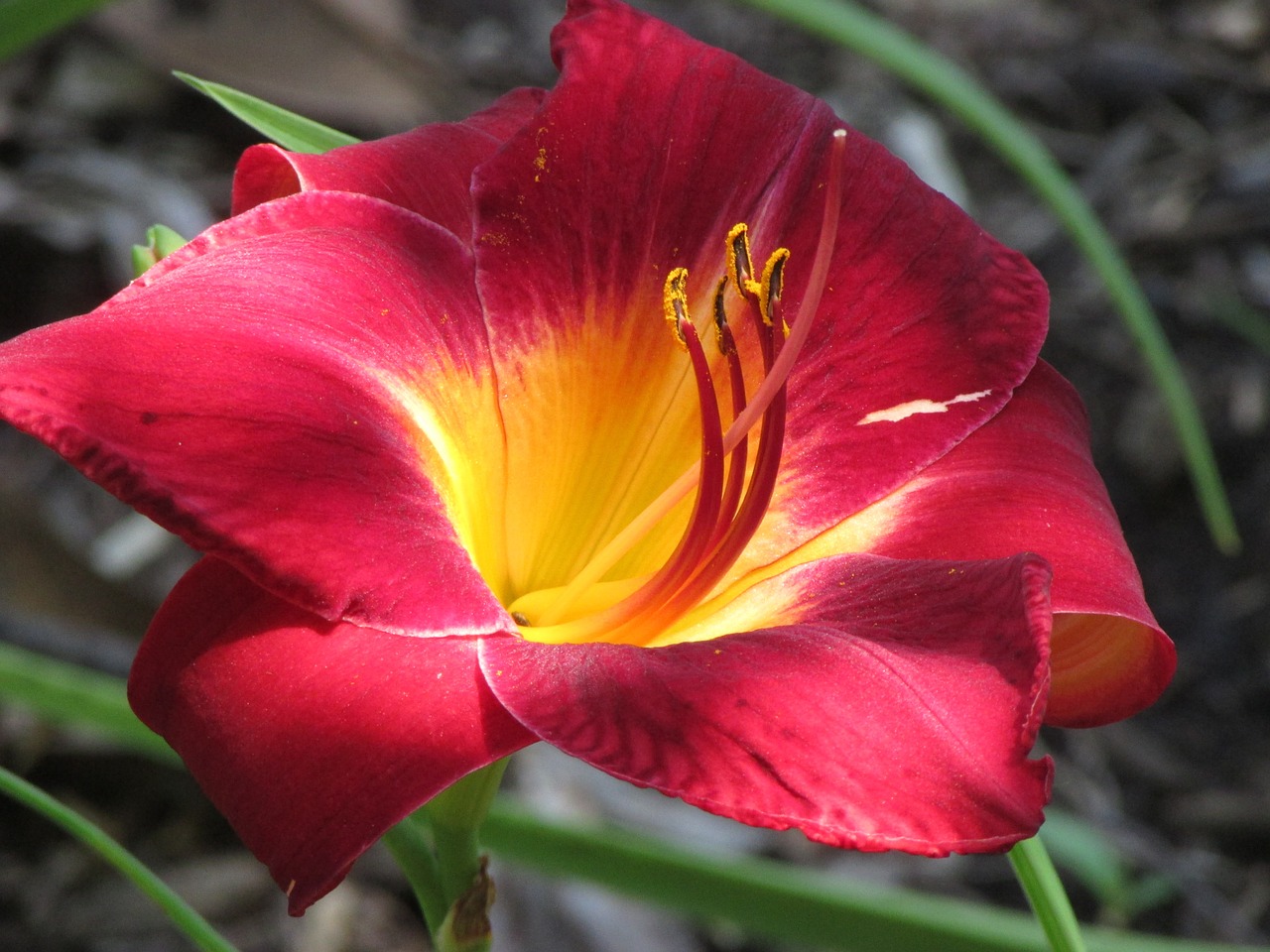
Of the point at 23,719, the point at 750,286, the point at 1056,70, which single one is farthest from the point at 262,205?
the point at 1056,70

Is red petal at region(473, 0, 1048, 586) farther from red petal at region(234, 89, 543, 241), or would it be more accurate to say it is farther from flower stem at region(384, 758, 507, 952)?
flower stem at region(384, 758, 507, 952)

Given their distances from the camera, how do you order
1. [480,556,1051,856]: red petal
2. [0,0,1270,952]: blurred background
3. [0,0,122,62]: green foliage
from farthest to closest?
[0,0,1270,952]: blurred background → [0,0,122,62]: green foliage → [480,556,1051,856]: red petal

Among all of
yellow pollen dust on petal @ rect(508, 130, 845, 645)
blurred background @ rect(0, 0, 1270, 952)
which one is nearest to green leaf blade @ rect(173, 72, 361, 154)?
yellow pollen dust on petal @ rect(508, 130, 845, 645)

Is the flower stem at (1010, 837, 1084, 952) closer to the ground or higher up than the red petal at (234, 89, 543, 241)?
closer to the ground

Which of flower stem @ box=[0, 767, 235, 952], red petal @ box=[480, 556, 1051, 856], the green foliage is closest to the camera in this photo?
red petal @ box=[480, 556, 1051, 856]

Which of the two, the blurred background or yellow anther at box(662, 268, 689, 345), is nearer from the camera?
yellow anther at box(662, 268, 689, 345)

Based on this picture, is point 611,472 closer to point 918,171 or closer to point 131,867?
point 131,867

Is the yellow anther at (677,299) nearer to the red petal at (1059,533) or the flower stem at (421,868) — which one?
the red petal at (1059,533)

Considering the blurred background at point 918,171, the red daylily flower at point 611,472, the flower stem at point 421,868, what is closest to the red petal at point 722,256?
the red daylily flower at point 611,472
